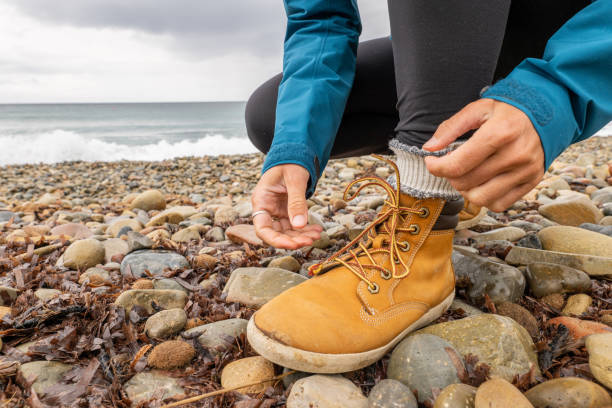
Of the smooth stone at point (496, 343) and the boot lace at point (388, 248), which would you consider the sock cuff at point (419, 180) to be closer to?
the boot lace at point (388, 248)

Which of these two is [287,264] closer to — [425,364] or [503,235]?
[425,364]

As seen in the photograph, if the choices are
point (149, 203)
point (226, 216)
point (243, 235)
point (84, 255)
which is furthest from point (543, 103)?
point (149, 203)

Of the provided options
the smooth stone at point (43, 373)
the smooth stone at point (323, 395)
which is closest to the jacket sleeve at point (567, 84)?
the smooth stone at point (323, 395)

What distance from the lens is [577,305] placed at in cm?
141

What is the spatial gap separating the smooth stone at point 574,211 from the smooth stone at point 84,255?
106 inches

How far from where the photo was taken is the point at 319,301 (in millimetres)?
1194

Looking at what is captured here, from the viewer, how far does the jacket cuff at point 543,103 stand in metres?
0.89

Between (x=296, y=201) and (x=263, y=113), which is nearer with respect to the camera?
(x=296, y=201)

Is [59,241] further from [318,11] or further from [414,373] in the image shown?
[414,373]

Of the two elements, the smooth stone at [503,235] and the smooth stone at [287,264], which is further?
the smooth stone at [503,235]

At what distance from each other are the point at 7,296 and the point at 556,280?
6.96 feet

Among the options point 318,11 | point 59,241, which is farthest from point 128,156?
point 318,11

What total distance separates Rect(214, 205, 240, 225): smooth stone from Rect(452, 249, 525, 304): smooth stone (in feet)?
5.67

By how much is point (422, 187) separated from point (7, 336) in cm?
143
